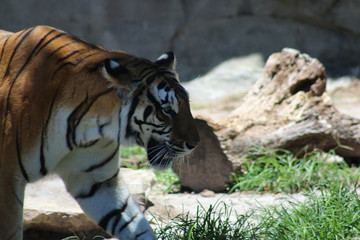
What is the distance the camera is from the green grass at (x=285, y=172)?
528 cm

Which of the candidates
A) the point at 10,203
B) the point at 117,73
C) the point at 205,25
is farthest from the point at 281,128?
the point at 205,25

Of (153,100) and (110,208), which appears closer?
(153,100)

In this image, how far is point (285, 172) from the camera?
541 cm

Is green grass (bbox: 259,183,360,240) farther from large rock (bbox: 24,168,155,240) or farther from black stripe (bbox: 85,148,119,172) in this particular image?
large rock (bbox: 24,168,155,240)

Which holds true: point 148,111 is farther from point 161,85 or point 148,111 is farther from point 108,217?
point 108,217

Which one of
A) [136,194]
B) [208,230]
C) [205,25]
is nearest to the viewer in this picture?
[208,230]

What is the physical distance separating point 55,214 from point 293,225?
1.75m

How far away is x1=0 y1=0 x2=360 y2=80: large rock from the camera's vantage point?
34.2 feet

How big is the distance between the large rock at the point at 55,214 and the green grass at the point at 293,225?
0.69 metres

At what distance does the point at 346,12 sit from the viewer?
10625 millimetres

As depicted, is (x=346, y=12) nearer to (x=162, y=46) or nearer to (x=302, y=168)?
(x=162, y=46)

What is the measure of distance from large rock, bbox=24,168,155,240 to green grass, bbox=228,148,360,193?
3.40 ft

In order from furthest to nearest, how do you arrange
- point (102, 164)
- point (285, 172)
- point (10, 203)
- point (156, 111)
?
point (285, 172)
point (102, 164)
point (156, 111)
point (10, 203)

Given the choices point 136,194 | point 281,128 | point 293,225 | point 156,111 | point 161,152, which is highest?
point 156,111
